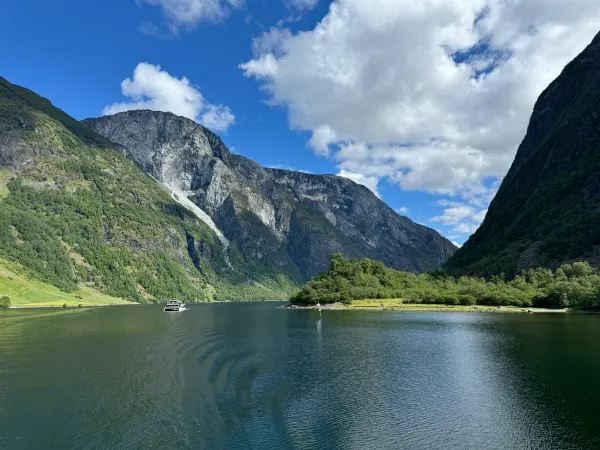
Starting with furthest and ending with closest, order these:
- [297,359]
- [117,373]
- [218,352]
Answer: [218,352]
[297,359]
[117,373]

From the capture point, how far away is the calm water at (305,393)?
42.1m

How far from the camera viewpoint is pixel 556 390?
56.3 m

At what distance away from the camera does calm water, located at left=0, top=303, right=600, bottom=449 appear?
4212 cm

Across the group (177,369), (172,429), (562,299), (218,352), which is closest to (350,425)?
(172,429)

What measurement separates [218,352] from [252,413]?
4272 centimetres

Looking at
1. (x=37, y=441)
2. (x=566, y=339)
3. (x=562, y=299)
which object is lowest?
(x=37, y=441)

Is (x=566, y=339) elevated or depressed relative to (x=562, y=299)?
depressed

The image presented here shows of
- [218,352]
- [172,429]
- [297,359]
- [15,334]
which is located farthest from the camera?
[15,334]

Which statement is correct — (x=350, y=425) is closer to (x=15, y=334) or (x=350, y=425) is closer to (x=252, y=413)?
(x=252, y=413)

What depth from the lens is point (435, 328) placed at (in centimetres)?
12950

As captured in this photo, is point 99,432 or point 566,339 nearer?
point 99,432

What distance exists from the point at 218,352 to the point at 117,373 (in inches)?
912

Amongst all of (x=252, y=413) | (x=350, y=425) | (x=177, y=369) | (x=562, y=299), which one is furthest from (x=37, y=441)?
(x=562, y=299)

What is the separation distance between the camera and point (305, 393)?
2255 inches
